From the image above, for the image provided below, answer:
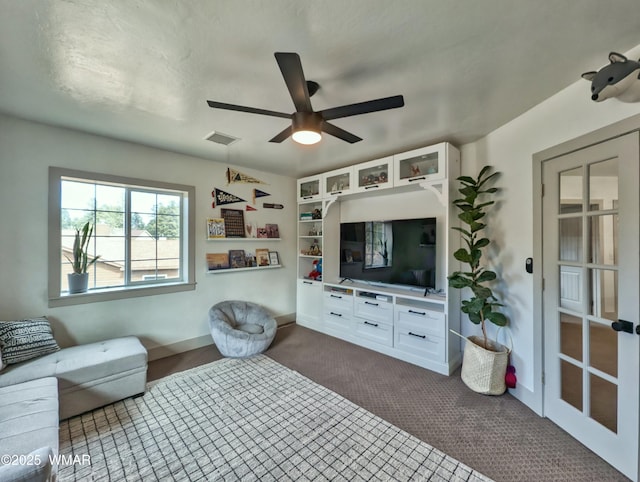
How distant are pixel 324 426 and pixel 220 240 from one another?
2.63 m

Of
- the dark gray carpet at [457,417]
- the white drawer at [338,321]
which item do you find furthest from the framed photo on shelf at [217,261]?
the white drawer at [338,321]

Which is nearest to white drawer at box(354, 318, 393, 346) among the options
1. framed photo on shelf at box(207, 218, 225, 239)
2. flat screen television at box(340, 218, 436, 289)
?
flat screen television at box(340, 218, 436, 289)

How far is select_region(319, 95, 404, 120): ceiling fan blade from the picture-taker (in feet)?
4.92

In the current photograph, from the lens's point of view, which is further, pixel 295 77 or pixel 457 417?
pixel 457 417

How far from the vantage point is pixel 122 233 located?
10.3 feet

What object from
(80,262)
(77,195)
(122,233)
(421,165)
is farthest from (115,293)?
(421,165)

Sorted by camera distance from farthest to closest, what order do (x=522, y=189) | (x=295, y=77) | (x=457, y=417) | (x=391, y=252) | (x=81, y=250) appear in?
(x=391, y=252) → (x=81, y=250) → (x=522, y=189) → (x=457, y=417) → (x=295, y=77)

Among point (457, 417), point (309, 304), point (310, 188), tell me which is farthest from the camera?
point (310, 188)

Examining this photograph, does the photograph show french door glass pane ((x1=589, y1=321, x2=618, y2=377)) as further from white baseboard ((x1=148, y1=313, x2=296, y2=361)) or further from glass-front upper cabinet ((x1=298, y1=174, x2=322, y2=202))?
white baseboard ((x1=148, y1=313, x2=296, y2=361))

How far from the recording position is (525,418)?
215 centimetres

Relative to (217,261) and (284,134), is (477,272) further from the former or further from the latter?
(217,261)

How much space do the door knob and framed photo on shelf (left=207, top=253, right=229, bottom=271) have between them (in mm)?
3811

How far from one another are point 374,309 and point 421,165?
1.84 meters

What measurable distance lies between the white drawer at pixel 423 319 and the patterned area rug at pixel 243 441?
1190 millimetres
